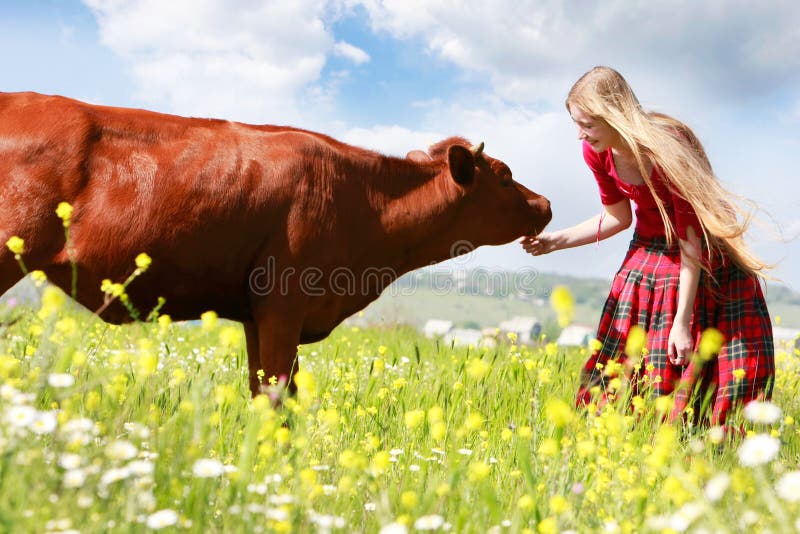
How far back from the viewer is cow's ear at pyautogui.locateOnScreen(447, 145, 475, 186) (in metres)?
4.51

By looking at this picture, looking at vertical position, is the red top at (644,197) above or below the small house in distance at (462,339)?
above

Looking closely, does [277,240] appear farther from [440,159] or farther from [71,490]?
[71,490]

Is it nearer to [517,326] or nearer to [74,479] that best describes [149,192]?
[74,479]

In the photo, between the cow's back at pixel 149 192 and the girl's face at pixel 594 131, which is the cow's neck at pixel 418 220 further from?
the girl's face at pixel 594 131

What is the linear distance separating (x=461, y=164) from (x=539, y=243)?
0.80 m

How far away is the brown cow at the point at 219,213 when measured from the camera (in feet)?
11.5

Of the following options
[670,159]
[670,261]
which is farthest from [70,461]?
[670,261]

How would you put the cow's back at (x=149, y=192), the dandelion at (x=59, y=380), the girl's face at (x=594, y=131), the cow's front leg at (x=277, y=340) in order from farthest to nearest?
the girl's face at (x=594, y=131) < the cow's front leg at (x=277, y=340) < the cow's back at (x=149, y=192) < the dandelion at (x=59, y=380)

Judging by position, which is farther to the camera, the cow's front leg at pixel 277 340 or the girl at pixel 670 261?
the girl at pixel 670 261

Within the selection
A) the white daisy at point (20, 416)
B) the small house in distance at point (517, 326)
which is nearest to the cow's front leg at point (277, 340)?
the small house in distance at point (517, 326)

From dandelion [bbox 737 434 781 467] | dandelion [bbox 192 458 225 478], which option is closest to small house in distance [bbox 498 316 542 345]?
dandelion [bbox 737 434 781 467]

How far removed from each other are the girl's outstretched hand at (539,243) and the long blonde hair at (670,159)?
850 mm

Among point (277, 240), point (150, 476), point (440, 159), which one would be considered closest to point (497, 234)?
point (440, 159)

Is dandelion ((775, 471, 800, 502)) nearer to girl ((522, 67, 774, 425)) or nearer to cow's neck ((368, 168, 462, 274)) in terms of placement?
girl ((522, 67, 774, 425))
